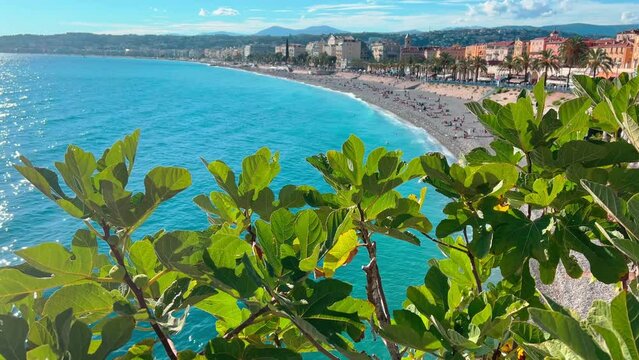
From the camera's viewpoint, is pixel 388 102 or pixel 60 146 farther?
pixel 388 102

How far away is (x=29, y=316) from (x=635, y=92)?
7.54 ft

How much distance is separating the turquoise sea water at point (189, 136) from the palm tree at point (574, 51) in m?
22.0

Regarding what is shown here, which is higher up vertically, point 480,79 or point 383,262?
point 480,79

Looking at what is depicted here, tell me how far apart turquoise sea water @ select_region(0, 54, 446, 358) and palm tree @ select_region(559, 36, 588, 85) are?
22.0 meters

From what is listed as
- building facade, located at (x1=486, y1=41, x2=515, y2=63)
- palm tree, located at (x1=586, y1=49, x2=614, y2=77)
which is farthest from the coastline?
building facade, located at (x1=486, y1=41, x2=515, y2=63)

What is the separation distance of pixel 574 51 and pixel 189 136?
44661 millimetres

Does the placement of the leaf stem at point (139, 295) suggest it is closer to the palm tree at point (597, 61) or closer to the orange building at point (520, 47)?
the palm tree at point (597, 61)

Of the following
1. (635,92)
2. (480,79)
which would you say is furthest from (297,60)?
(635,92)

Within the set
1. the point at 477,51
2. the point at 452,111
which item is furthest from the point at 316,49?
the point at 452,111

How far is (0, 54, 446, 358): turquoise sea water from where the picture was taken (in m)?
20.8

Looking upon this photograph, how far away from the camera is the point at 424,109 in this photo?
2308 inches

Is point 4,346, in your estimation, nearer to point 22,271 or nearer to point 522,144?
point 22,271

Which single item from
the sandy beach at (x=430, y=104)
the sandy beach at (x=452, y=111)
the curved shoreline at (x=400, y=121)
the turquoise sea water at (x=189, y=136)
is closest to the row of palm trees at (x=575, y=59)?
the sandy beach at (x=452, y=111)

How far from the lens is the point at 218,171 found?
168cm
